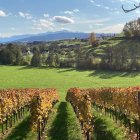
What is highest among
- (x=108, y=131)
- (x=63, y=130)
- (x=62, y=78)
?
(x=108, y=131)

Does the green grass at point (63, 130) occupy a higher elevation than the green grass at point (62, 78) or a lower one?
higher

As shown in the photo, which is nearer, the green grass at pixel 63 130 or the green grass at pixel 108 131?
the green grass at pixel 108 131

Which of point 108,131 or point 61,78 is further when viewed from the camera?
point 61,78

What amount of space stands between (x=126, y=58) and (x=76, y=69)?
67.1 ft

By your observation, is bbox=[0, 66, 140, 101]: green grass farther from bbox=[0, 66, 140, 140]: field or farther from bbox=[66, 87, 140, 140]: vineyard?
bbox=[66, 87, 140, 140]: vineyard

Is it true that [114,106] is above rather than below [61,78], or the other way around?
above

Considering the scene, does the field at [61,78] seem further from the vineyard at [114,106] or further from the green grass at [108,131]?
the green grass at [108,131]

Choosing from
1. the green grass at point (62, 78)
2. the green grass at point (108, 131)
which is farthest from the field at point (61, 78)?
the green grass at point (108, 131)

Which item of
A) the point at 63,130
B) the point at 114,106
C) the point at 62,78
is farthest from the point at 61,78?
the point at 63,130

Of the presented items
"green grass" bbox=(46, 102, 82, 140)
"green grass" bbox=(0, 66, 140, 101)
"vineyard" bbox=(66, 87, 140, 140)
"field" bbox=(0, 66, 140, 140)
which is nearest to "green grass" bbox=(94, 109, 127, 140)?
"vineyard" bbox=(66, 87, 140, 140)

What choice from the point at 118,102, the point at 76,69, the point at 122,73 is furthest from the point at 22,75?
the point at 118,102

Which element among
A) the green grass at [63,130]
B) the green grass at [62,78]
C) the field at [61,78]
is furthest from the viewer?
the green grass at [62,78]

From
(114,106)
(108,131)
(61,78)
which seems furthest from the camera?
(61,78)

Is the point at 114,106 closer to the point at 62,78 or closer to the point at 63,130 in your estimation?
the point at 63,130
